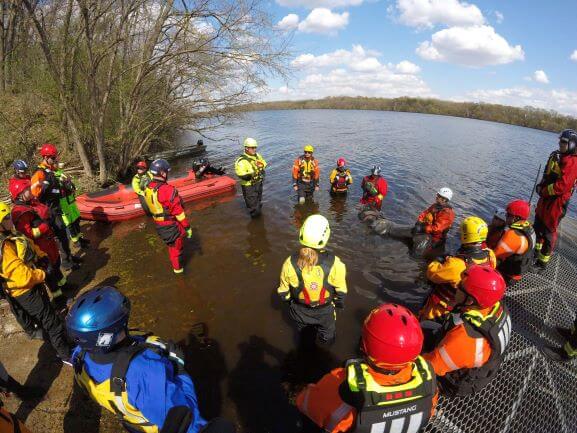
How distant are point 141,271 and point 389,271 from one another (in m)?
5.12

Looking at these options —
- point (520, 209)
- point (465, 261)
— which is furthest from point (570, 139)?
point (465, 261)

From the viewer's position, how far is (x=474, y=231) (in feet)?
10.7

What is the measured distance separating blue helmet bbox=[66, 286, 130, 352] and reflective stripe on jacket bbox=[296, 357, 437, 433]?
1374mm

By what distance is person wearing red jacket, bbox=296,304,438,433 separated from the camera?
1.52m

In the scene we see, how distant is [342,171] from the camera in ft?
31.8

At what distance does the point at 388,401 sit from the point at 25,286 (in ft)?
12.7

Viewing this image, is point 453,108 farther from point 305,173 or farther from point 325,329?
point 325,329

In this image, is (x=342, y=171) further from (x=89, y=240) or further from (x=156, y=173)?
(x=89, y=240)

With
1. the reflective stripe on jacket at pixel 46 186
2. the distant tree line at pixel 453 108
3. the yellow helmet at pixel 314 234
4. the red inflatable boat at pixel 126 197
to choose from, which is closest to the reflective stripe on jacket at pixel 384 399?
the yellow helmet at pixel 314 234

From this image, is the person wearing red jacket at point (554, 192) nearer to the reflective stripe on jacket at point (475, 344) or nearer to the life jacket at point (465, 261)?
the life jacket at point (465, 261)

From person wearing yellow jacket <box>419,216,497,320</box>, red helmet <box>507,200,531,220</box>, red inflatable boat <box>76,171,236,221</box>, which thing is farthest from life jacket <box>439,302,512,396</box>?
red inflatable boat <box>76,171,236,221</box>

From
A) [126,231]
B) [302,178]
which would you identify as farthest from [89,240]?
[302,178]

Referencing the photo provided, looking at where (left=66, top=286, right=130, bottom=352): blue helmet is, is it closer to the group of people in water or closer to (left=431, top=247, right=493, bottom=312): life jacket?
the group of people in water

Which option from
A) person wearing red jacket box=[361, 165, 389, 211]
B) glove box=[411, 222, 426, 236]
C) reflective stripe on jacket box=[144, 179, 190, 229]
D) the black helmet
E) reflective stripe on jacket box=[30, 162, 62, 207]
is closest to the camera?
reflective stripe on jacket box=[144, 179, 190, 229]
